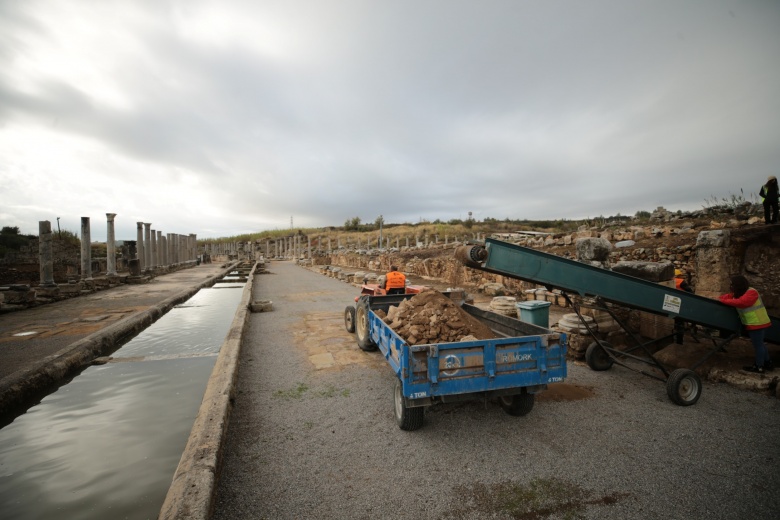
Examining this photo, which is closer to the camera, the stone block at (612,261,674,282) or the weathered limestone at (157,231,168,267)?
the stone block at (612,261,674,282)

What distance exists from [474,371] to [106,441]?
420 cm

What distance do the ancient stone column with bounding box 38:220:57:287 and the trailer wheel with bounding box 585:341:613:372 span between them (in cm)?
1731

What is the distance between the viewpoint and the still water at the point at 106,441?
3.15m

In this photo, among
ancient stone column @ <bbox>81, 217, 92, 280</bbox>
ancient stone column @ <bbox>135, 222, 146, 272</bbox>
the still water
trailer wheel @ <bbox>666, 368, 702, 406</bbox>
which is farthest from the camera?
ancient stone column @ <bbox>135, 222, 146, 272</bbox>

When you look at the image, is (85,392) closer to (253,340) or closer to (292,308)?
(253,340)

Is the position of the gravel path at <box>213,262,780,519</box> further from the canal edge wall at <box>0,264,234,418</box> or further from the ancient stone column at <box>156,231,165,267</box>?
the ancient stone column at <box>156,231,165,267</box>

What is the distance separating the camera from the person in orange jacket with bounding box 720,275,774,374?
4.54 m

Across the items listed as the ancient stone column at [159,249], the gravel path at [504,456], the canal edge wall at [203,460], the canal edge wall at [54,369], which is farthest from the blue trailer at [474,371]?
the ancient stone column at [159,249]

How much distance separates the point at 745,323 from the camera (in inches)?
182

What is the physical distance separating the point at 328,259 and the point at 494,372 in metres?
35.4

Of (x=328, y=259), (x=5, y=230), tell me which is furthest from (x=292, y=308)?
(x=5, y=230)

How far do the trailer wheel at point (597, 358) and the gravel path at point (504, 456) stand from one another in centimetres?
27

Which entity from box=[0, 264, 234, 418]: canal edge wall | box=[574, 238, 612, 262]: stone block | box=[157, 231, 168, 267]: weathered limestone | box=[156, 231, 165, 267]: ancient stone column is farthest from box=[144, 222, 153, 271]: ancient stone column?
box=[574, 238, 612, 262]: stone block

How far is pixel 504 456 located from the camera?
3.47 meters
